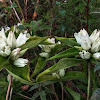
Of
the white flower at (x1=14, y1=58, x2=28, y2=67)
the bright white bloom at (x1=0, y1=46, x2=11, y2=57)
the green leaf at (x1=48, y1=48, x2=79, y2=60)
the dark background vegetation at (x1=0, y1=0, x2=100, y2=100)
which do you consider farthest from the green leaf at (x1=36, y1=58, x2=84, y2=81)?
the dark background vegetation at (x1=0, y1=0, x2=100, y2=100)

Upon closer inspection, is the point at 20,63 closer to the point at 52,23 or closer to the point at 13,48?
the point at 13,48

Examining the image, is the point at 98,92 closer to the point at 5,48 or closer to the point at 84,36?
the point at 84,36

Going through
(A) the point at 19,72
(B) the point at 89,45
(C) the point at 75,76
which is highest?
(B) the point at 89,45

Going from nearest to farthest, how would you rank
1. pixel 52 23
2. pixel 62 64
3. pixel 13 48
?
pixel 62 64
pixel 13 48
pixel 52 23

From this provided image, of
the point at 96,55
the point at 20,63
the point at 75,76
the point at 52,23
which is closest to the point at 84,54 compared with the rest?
the point at 96,55

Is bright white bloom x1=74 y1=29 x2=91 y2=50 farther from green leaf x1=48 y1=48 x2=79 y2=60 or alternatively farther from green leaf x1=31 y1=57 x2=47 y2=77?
green leaf x1=31 y1=57 x2=47 y2=77

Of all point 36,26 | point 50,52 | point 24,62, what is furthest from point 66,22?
point 24,62

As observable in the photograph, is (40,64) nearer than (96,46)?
No
